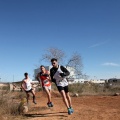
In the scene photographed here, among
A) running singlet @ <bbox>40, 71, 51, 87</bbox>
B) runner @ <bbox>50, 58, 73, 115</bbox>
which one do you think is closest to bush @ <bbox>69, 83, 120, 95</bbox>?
running singlet @ <bbox>40, 71, 51, 87</bbox>

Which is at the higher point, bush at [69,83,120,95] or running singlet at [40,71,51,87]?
running singlet at [40,71,51,87]

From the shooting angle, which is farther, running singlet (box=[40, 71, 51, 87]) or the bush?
the bush

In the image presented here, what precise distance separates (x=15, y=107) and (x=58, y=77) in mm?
1941

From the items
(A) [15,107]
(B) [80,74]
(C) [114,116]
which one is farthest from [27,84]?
(B) [80,74]

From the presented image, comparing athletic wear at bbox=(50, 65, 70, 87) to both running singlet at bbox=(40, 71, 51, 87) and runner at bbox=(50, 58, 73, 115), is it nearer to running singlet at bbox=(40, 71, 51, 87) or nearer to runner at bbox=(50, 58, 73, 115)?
runner at bbox=(50, 58, 73, 115)

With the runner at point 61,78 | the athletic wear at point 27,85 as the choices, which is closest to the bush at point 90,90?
the athletic wear at point 27,85

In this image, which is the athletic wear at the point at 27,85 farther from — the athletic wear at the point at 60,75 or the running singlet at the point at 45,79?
the athletic wear at the point at 60,75

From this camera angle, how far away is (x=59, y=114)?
335 inches

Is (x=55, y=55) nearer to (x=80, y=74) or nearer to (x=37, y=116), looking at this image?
(x=80, y=74)

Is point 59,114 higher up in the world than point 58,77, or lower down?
lower down

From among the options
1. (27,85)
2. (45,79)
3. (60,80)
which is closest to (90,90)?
(27,85)

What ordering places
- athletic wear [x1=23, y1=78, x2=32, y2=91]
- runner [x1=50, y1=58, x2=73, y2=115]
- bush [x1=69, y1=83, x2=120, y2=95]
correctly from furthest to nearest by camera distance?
bush [x1=69, y1=83, x2=120, y2=95] → athletic wear [x1=23, y1=78, x2=32, y2=91] → runner [x1=50, y1=58, x2=73, y2=115]

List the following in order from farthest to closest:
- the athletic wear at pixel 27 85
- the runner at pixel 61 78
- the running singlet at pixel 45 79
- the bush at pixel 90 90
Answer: the bush at pixel 90 90 → the athletic wear at pixel 27 85 → the running singlet at pixel 45 79 → the runner at pixel 61 78

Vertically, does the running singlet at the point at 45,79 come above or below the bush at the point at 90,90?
above
